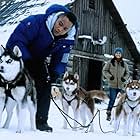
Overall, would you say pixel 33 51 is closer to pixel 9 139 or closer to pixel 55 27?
pixel 55 27

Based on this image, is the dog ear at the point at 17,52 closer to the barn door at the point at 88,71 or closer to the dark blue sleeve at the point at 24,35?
the dark blue sleeve at the point at 24,35

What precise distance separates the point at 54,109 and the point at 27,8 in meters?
6.64

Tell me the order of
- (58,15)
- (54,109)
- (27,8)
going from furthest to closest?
(27,8) → (54,109) → (58,15)

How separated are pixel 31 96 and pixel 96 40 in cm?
1187

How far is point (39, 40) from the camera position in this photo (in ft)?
18.1

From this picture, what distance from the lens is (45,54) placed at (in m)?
5.70

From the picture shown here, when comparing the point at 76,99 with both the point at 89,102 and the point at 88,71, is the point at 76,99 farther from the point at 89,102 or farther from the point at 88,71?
the point at 88,71

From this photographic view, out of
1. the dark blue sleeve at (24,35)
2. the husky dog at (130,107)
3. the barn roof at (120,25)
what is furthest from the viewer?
the barn roof at (120,25)

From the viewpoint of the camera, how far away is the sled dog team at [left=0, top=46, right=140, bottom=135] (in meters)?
5.10

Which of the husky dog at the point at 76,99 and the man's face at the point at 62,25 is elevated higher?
the man's face at the point at 62,25

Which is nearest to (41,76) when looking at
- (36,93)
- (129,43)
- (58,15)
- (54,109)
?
(36,93)

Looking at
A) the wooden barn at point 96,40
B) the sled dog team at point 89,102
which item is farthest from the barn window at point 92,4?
the sled dog team at point 89,102

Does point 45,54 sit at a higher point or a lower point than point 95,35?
lower

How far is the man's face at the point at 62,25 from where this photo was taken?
527 cm
